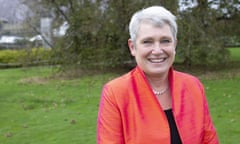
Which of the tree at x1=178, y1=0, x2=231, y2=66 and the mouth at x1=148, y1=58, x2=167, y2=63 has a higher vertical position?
the mouth at x1=148, y1=58, x2=167, y2=63

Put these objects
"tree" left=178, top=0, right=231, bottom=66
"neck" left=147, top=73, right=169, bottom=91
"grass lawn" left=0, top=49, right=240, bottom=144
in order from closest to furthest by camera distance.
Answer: "neck" left=147, top=73, right=169, bottom=91, "grass lawn" left=0, top=49, right=240, bottom=144, "tree" left=178, top=0, right=231, bottom=66

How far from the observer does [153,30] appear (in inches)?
71.9

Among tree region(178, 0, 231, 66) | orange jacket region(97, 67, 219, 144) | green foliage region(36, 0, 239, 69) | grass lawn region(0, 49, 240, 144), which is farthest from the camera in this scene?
green foliage region(36, 0, 239, 69)

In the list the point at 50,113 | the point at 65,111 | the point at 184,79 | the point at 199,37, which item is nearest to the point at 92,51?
the point at 199,37

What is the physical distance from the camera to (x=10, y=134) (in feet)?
20.5

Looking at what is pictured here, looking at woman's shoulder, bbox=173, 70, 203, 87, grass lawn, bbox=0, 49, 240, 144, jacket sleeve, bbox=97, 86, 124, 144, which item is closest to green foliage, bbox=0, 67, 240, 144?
grass lawn, bbox=0, 49, 240, 144

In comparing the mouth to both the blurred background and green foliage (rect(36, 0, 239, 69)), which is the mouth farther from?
green foliage (rect(36, 0, 239, 69))

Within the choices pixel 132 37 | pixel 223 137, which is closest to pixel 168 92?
pixel 132 37

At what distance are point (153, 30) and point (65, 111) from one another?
631cm

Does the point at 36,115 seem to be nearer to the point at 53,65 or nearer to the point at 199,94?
the point at 199,94

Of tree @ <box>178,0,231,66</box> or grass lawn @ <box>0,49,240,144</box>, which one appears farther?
tree @ <box>178,0,231,66</box>

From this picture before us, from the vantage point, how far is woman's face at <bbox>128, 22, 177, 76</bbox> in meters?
1.83

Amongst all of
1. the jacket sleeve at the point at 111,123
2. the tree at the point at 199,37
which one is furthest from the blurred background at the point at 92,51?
the jacket sleeve at the point at 111,123

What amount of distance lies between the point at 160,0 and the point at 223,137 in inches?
295
